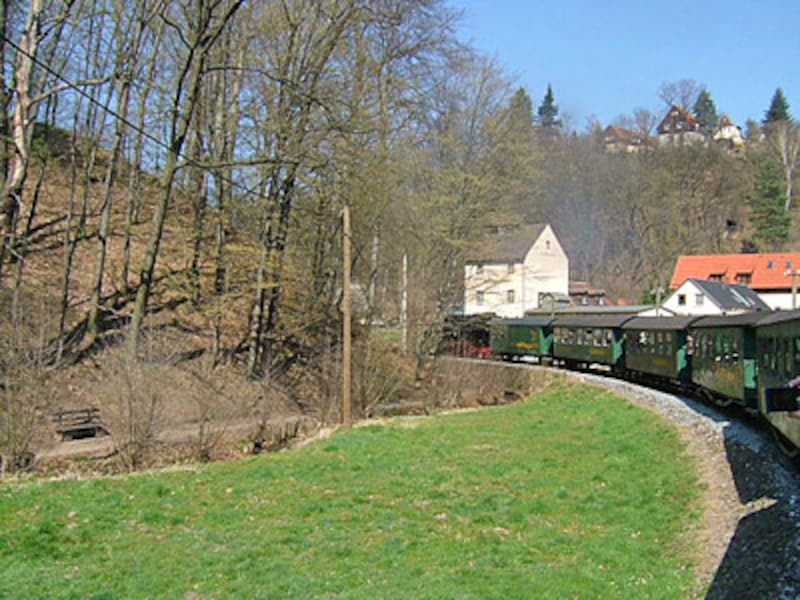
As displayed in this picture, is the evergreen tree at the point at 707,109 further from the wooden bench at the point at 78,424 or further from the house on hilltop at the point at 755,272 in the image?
the wooden bench at the point at 78,424

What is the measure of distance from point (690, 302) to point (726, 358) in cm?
3039

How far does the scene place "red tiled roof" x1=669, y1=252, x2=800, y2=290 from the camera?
171ft

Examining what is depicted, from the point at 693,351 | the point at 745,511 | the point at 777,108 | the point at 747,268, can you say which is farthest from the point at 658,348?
the point at 777,108

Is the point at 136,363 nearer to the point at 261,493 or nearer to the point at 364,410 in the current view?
the point at 261,493

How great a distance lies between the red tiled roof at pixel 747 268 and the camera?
52.2 metres

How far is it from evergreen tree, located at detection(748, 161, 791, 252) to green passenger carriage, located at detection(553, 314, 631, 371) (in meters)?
36.5

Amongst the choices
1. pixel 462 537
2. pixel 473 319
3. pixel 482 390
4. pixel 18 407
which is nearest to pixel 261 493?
pixel 462 537

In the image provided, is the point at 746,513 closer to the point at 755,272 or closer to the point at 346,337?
the point at 346,337

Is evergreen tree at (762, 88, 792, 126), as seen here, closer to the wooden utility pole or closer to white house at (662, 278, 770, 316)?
white house at (662, 278, 770, 316)

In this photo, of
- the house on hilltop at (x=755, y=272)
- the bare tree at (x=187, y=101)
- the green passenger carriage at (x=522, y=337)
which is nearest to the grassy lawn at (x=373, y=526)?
the bare tree at (x=187, y=101)

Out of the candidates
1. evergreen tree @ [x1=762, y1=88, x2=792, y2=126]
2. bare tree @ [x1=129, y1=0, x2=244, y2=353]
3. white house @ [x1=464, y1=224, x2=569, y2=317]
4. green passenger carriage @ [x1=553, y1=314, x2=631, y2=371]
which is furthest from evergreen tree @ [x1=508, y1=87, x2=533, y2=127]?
evergreen tree @ [x1=762, y1=88, x2=792, y2=126]

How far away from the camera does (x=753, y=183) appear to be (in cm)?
6894

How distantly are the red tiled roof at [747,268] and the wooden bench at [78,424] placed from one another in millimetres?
42649

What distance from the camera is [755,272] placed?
53938 mm
